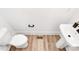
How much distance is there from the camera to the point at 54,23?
2.21m

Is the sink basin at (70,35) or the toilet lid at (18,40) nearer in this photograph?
the sink basin at (70,35)

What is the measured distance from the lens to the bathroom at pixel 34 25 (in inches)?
75.7

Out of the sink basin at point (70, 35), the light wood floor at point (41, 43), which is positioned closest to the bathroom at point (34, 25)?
the light wood floor at point (41, 43)

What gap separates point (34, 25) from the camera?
87.5 inches

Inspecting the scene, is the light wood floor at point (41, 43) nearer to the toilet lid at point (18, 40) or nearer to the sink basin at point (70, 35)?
the toilet lid at point (18, 40)

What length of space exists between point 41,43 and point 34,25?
43 cm

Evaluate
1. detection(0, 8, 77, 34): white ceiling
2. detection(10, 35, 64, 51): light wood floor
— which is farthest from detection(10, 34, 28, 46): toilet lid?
detection(0, 8, 77, 34): white ceiling

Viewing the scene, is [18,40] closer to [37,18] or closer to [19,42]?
[19,42]

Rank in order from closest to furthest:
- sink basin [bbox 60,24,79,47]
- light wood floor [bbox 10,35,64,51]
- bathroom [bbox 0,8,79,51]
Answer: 1. sink basin [bbox 60,24,79,47]
2. bathroom [bbox 0,8,79,51]
3. light wood floor [bbox 10,35,64,51]

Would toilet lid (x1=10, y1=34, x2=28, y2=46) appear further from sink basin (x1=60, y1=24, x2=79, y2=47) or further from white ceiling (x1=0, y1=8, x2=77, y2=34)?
sink basin (x1=60, y1=24, x2=79, y2=47)

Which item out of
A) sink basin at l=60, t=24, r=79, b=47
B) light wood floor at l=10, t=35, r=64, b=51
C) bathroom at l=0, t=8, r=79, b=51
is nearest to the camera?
sink basin at l=60, t=24, r=79, b=47

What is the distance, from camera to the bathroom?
75.7 inches
